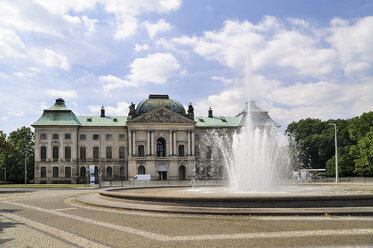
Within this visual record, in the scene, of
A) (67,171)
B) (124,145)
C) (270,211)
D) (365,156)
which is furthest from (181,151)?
(270,211)

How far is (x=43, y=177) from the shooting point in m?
78.0

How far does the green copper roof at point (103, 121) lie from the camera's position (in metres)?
82.9

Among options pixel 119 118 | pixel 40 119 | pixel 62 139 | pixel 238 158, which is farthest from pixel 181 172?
pixel 238 158

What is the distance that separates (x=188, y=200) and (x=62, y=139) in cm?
6840

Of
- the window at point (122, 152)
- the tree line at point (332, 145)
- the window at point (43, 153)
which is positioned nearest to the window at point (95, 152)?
the window at point (122, 152)

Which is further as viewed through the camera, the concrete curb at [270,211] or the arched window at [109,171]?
the arched window at [109,171]

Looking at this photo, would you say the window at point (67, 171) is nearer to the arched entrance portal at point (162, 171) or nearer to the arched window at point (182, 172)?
the arched entrance portal at point (162, 171)

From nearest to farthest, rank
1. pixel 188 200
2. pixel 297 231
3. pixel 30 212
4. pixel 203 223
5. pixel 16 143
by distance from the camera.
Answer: pixel 297 231, pixel 203 223, pixel 188 200, pixel 30 212, pixel 16 143

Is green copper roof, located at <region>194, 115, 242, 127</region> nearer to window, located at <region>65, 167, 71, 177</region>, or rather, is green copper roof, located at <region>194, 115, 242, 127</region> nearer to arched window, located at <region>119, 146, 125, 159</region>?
arched window, located at <region>119, 146, 125, 159</region>

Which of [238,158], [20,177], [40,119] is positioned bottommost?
[20,177]

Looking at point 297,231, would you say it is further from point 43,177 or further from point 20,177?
point 20,177

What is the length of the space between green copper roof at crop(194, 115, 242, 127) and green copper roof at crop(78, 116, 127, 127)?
61.9 ft

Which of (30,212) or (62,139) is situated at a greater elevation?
(62,139)


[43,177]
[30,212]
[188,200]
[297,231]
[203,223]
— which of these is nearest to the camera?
[297,231]
